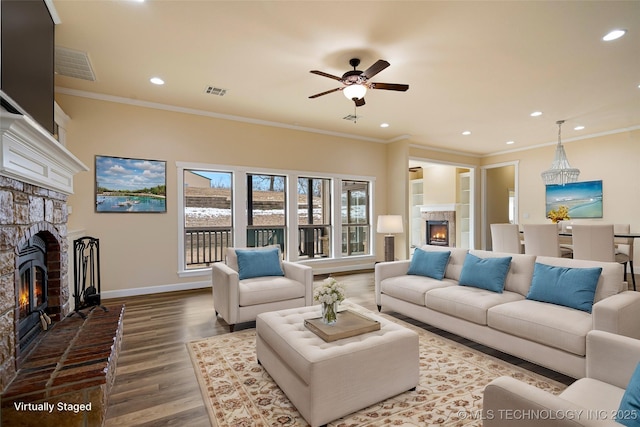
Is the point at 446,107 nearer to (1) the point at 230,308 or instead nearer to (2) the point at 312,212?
(2) the point at 312,212

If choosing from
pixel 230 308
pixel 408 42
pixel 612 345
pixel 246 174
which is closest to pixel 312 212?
pixel 246 174

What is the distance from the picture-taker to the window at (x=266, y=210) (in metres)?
5.96

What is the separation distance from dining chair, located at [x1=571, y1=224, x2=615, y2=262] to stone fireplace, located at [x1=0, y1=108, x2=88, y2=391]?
5.86m

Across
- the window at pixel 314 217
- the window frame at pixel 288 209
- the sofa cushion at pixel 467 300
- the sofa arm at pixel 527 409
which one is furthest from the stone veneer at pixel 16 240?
the window at pixel 314 217

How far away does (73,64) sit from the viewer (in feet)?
11.5

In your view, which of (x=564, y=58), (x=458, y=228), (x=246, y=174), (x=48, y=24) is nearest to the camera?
(x=48, y=24)

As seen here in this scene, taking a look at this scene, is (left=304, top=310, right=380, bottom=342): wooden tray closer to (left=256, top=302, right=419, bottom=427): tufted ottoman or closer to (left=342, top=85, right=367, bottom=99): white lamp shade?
(left=256, top=302, right=419, bottom=427): tufted ottoman

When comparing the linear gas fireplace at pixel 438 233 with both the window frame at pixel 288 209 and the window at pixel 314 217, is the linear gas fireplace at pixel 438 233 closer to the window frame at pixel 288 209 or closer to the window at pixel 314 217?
the window frame at pixel 288 209

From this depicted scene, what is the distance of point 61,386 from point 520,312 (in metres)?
3.18

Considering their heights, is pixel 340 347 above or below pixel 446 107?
below

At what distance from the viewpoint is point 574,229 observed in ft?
14.3

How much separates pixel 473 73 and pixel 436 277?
2524mm

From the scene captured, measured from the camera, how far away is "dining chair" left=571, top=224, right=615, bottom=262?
4117mm

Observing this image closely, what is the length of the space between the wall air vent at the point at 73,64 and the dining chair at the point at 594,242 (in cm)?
647
